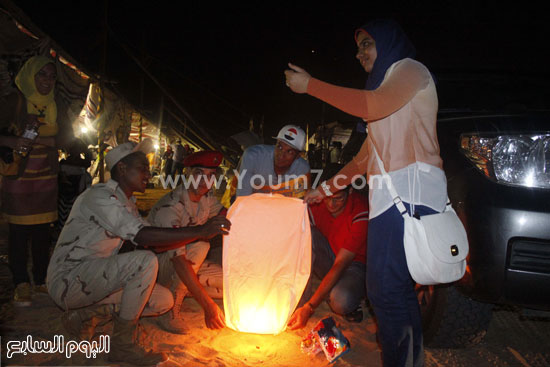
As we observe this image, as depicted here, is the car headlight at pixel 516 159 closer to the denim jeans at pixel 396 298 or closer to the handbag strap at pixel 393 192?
the handbag strap at pixel 393 192

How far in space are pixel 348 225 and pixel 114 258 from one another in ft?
6.27

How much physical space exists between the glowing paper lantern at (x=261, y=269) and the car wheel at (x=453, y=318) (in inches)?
34.8

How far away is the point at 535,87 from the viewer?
285cm

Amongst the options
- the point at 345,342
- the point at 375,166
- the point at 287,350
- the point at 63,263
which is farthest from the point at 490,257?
the point at 63,263

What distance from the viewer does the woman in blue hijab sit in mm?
1470

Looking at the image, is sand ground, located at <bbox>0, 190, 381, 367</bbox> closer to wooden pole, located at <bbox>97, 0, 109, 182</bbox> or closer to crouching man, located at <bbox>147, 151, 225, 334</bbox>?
crouching man, located at <bbox>147, 151, 225, 334</bbox>

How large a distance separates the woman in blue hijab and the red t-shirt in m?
1.27

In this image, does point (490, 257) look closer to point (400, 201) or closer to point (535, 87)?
point (400, 201)

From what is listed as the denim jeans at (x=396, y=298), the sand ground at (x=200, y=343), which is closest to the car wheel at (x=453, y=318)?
the sand ground at (x=200, y=343)

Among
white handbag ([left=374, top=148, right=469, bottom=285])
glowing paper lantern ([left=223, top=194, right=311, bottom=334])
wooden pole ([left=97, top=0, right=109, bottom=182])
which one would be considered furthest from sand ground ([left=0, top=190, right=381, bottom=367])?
wooden pole ([left=97, top=0, right=109, bottom=182])

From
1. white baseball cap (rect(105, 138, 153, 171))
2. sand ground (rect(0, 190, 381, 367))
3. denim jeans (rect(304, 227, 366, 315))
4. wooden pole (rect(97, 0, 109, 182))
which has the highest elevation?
wooden pole (rect(97, 0, 109, 182))

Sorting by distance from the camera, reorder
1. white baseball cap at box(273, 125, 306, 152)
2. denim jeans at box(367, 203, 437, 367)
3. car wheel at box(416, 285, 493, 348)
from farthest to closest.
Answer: white baseball cap at box(273, 125, 306, 152)
car wheel at box(416, 285, 493, 348)
denim jeans at box(367, 203, 437, 367)

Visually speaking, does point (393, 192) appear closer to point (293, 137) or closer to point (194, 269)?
point (293, 137)

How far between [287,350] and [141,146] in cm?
181
